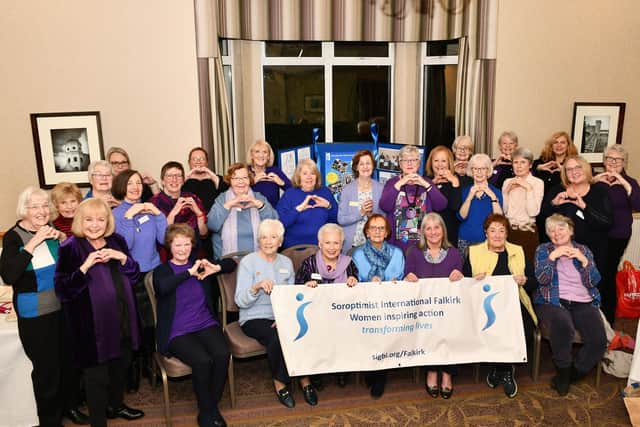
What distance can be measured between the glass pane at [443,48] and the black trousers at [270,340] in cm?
417

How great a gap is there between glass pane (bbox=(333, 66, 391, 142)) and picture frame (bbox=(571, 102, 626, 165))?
218 cm

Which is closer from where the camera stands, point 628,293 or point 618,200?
point 618,200

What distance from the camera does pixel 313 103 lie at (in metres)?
6.75

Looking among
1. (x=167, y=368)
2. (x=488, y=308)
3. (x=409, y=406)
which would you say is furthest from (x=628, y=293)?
(x=167, y=368)

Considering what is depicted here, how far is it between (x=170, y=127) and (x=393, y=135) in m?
2.77

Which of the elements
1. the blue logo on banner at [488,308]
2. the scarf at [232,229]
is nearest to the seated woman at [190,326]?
the scarf at [232,229]

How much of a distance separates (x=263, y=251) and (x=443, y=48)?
398 centimetres

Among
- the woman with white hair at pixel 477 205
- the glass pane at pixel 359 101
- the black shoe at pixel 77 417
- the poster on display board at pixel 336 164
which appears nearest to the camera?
the black shoe at pixel 77 417

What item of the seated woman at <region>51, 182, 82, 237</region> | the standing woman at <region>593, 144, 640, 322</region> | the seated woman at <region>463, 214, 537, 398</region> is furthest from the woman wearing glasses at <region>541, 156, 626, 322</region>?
the seated woman at <region>51, 182, 82, 237</region>

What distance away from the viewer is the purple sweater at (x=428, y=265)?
388 centimetres

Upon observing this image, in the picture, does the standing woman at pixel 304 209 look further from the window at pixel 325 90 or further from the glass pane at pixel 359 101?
the glass pane at pixel 359 101

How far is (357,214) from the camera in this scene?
4.48 metres

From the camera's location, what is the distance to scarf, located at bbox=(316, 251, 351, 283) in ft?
12.5

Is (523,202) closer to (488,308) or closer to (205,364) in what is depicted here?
(488,308)
